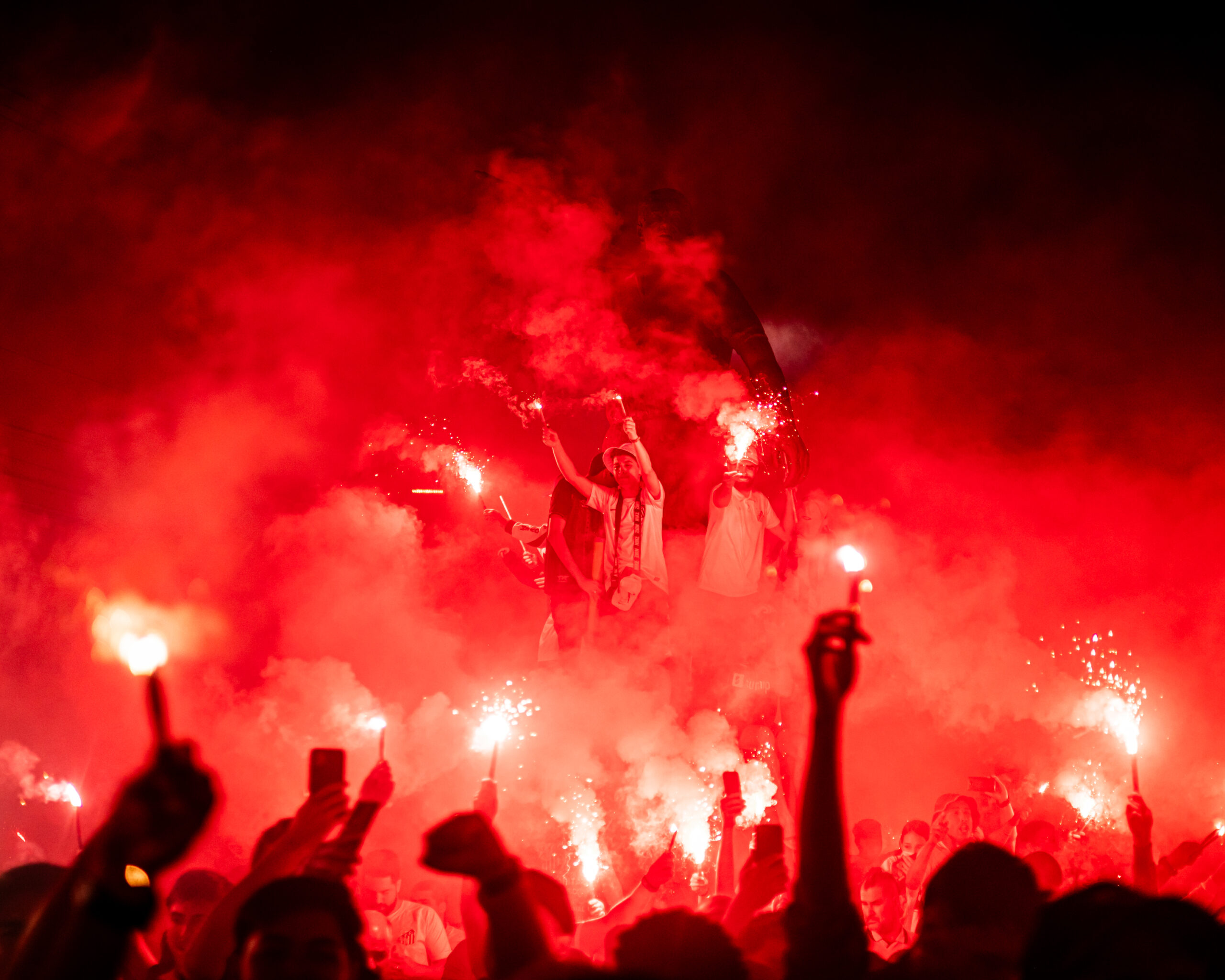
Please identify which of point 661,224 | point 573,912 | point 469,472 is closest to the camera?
point 573,912

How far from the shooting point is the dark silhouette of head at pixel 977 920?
2203 millimetres

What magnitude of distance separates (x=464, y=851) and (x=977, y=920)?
1.11 m

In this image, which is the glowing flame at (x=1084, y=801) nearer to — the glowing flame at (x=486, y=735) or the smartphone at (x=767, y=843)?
the glowing flame at (x=486, y=735)

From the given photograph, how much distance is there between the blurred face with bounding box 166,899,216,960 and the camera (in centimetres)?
368

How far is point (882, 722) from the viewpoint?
10.5 m

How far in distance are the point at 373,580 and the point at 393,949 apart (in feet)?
20.3

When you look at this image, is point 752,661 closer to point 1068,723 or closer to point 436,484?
point 1068,723

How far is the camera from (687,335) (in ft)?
34.2

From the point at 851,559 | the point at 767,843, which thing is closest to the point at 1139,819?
the point at 767,843

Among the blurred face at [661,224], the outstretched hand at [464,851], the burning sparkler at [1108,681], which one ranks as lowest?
the outstretched hand at [464,851]

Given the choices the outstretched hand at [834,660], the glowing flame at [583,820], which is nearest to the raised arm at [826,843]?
the outstretched hand at [834,660]

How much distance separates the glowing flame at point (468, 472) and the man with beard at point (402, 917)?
5715 mm

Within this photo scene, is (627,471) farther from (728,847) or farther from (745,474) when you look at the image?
(728,847)

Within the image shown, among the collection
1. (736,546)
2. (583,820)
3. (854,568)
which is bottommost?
(854,568)
